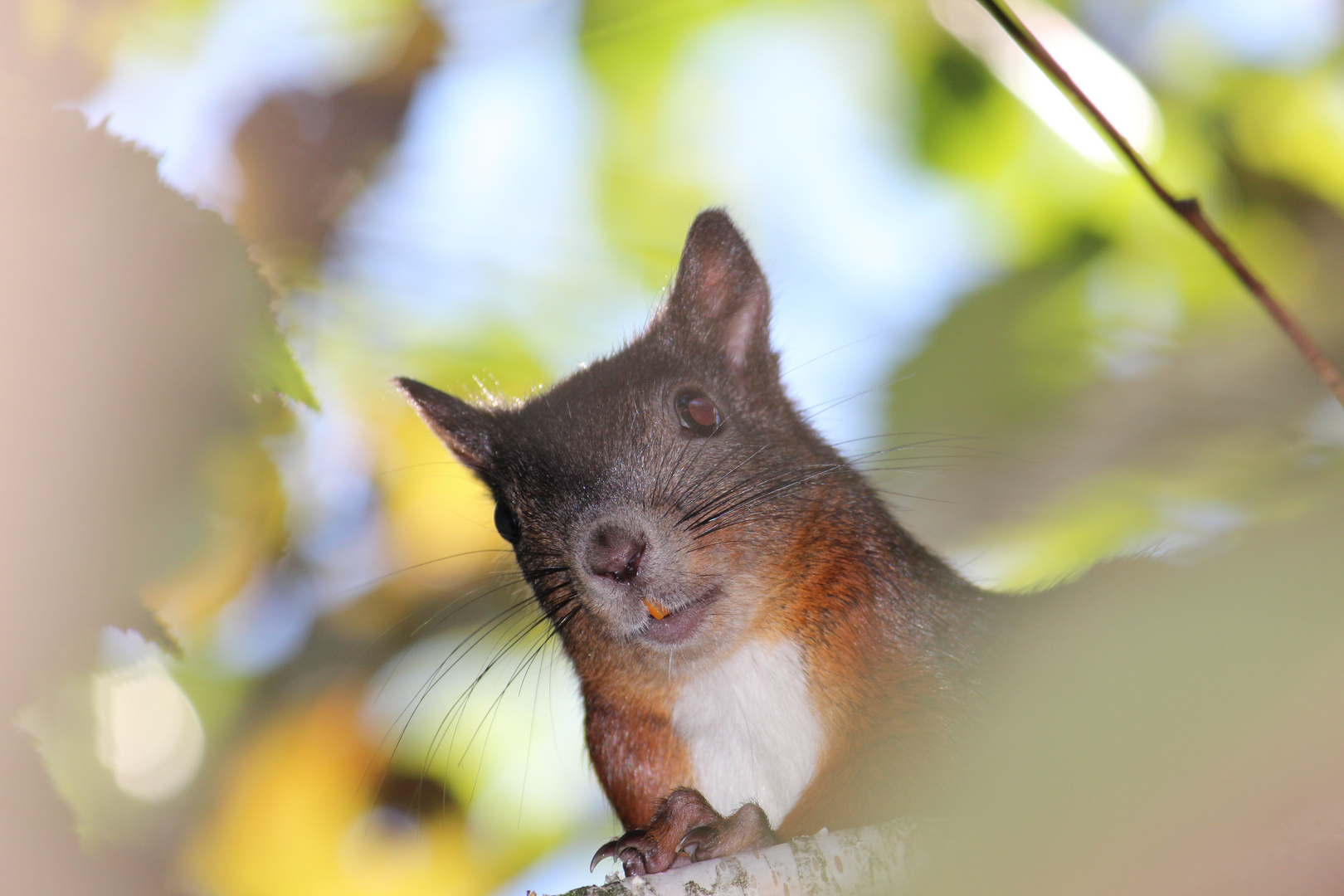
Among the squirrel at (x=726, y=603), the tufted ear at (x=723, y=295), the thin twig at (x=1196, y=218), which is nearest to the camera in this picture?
the thin twig at (x=1196, y=218)

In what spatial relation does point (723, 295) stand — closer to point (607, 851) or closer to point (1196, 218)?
point (607, 851)

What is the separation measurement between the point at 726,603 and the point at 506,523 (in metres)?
0.78

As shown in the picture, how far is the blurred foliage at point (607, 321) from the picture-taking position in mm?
3598

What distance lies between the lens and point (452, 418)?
340 centimetres

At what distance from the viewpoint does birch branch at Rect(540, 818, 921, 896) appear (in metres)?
1.71

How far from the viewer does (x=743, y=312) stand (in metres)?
3.61

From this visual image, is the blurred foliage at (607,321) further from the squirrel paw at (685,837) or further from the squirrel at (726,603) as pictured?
the squirrel paw at (685,837)

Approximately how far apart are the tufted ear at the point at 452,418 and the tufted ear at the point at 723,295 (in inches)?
29.8

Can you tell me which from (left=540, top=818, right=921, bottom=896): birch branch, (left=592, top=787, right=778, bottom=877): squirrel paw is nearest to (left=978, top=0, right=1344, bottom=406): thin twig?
(left=540, top=818, right=921, bottom=896): birch branch

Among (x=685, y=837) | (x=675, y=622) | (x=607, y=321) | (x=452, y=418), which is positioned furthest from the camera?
(x=607, y=321)

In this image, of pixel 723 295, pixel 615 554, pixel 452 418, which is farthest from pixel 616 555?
pixel 723 295

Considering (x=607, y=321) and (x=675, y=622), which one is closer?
(x=675, y=622)

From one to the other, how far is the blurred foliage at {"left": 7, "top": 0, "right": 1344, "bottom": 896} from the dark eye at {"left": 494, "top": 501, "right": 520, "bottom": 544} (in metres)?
0.28

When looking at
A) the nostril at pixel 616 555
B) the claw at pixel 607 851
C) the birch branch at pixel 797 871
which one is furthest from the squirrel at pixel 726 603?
the birch branch at pixel 797 871
